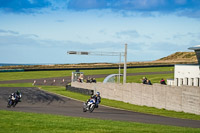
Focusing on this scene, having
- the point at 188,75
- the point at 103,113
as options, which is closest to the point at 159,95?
the point at 103,113

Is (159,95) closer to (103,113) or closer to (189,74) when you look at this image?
(103,113)

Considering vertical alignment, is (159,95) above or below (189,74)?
below

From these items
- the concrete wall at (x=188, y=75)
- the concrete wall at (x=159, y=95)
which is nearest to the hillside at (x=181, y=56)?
the concrete wall at (x=188, y=75)

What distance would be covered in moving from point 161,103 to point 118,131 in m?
17.1

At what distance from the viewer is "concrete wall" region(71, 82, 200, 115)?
25.5m

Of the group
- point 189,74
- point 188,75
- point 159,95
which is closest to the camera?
point 159,95

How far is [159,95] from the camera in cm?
3022

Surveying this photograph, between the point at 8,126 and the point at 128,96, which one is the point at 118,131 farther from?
the point at 128,96

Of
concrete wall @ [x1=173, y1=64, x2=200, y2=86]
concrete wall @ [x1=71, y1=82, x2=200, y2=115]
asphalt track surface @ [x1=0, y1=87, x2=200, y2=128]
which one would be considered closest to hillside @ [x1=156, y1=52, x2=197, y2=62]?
concrete wall @ [x1=173, y1=64, x2=200, y2=86]

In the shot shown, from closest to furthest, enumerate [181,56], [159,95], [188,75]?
[159,95] → [188,75] → [181,56]

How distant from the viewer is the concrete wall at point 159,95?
83.6 feet

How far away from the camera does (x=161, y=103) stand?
29.8m

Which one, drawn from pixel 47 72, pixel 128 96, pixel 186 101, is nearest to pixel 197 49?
pixel 128 96

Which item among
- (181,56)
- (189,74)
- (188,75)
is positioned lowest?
(188,75)
